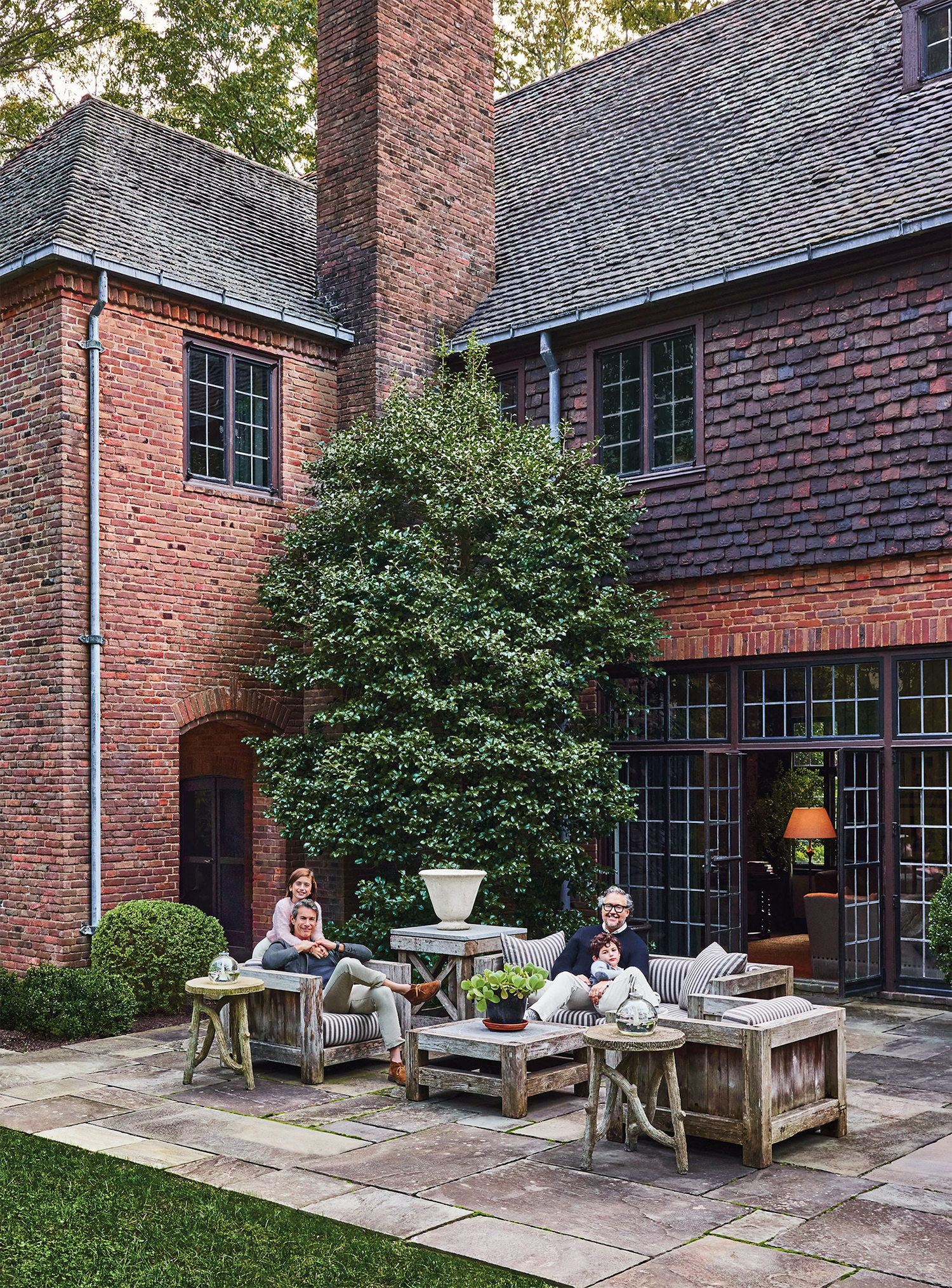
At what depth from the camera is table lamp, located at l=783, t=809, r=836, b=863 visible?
1284cm

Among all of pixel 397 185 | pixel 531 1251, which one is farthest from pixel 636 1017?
pixel 397 185

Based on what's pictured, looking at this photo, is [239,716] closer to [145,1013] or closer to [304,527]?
[304,527]

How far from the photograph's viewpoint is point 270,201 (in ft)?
52.4

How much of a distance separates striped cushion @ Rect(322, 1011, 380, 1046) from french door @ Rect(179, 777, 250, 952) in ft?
17.4

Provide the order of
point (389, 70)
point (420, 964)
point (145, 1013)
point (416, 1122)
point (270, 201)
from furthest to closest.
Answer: point (270, 201) → point (389, 70) → point (145, 1013) → point (420, 964) → point (416, 1122)

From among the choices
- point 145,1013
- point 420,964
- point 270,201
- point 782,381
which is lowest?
point 145,1013

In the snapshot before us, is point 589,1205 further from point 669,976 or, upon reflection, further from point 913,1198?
point 669,976

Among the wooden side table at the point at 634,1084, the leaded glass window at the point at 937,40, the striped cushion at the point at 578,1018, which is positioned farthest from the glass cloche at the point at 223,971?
the leaded glass window at the point at 937,40

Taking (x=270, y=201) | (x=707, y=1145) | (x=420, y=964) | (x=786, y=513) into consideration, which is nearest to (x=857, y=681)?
(x=786, y=513)

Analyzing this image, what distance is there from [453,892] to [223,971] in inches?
74.7

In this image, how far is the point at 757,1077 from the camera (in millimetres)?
6016

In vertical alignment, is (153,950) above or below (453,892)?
below

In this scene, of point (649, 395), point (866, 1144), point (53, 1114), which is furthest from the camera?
point (649, 395)

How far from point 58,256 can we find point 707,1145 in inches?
351
